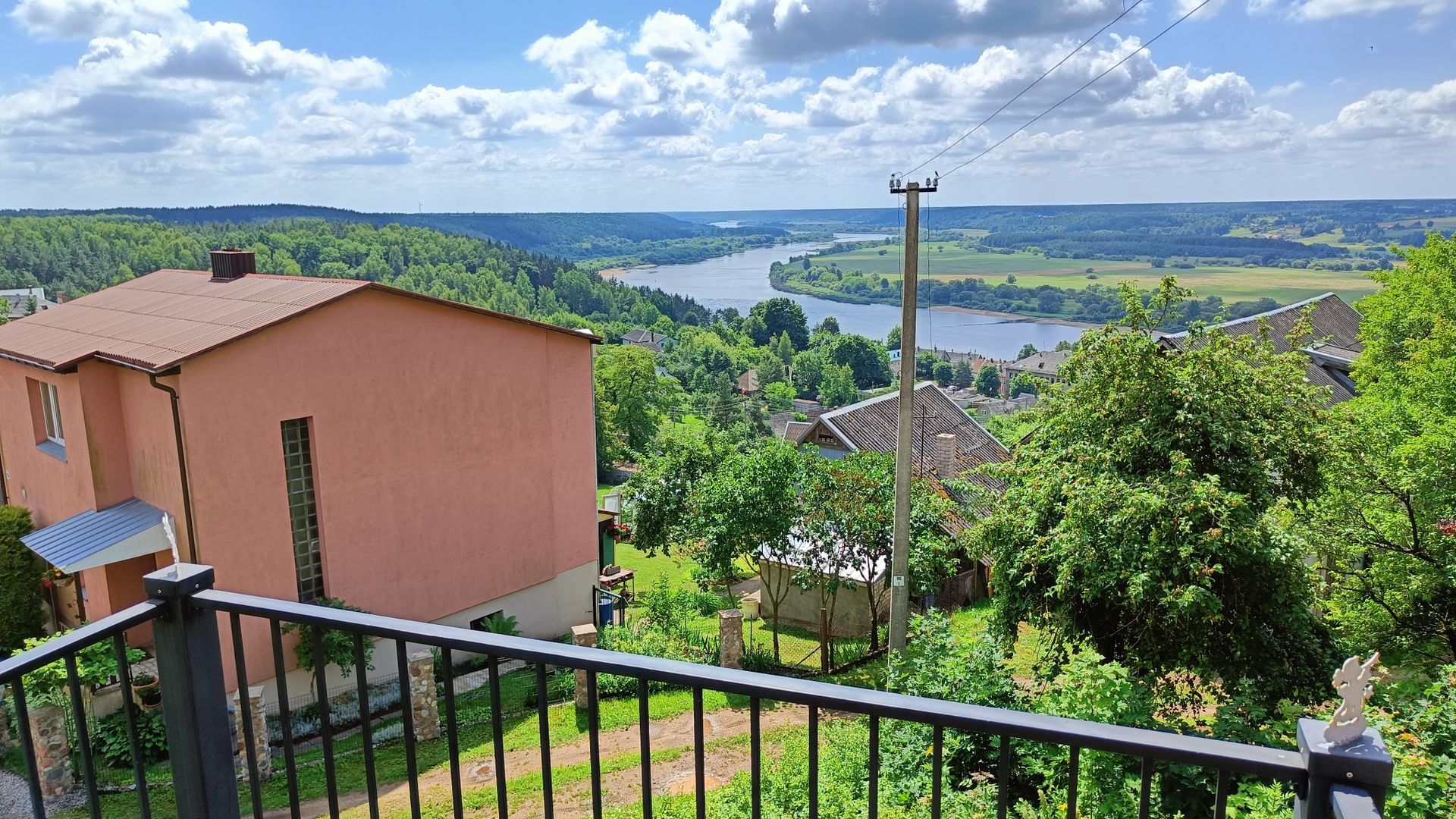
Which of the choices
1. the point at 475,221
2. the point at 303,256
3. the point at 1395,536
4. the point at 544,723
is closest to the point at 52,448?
the point at 544,723

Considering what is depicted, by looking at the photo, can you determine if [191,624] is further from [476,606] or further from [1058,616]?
[476,606]

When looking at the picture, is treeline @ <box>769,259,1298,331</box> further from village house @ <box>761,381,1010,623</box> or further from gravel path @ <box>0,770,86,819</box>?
gravel path @ <box>0,770,86,819</box>

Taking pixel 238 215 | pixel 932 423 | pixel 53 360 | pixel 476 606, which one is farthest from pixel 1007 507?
pixel 238 215

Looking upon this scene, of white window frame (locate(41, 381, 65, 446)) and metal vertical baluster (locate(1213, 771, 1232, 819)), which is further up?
metal vertical baluster (locate(1213, 771, 1232, 819))

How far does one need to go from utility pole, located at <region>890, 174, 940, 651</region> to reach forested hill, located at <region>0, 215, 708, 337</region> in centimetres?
5057

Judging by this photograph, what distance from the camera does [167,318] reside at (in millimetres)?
12781

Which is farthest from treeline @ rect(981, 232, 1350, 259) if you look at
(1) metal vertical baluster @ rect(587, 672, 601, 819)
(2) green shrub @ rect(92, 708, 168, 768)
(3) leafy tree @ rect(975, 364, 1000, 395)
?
(1) metal vertical baluster @ rect(587, 672, 601, 819)

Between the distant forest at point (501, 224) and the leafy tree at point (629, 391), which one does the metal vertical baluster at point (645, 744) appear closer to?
the leafy tree at point (629, 391)

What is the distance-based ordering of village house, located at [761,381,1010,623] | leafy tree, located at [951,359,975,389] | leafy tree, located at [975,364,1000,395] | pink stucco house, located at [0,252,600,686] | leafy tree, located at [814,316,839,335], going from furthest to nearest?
leafy tree, located at [814,316,839,335]
leafy tree, located at [951,359,975,389]
leafy tree, located at [975,364,1000,395]
village house, located at [761,381,1010,623]
pink stucco house, located at [0,252,600,686]

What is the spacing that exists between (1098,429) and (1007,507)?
4.22 ft

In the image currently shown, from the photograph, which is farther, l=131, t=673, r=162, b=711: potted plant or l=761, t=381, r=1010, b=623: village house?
l=761, t=381, r=1010, b=623: village house

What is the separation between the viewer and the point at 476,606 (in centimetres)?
1420

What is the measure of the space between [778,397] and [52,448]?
7188cm

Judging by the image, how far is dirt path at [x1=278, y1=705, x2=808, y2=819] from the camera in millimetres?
8672
